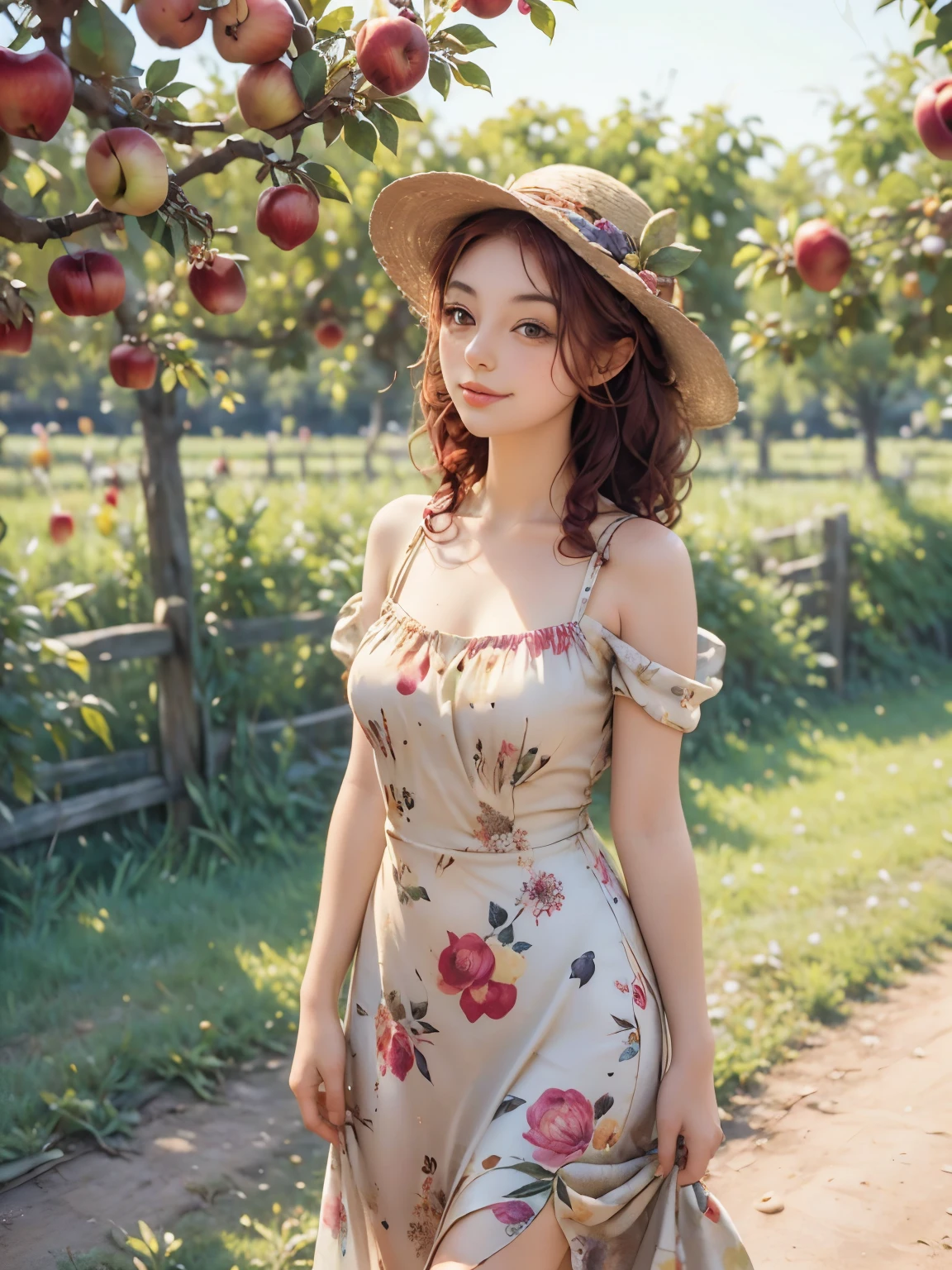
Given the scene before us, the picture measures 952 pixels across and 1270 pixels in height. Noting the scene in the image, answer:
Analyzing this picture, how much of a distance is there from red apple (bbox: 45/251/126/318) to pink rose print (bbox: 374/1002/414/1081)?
43.0 inches

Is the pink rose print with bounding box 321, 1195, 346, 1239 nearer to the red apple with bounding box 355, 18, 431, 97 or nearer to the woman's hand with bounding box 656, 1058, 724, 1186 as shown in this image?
the woman's hand with bounding box 656, 1058, 724, 1186

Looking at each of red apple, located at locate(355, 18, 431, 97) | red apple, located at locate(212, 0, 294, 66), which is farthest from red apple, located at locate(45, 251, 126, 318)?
red apple, located at locate(355, 18, 431, 97)

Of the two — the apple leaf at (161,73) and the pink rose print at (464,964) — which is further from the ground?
the apple leaf at (161,73)

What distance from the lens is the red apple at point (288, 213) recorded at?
5.71 feet

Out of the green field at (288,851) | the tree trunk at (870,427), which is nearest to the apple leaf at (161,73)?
the green field at (288,851)

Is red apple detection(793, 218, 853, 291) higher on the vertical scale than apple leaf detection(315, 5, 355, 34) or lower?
lower

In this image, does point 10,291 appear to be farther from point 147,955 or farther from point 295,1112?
point 147,955

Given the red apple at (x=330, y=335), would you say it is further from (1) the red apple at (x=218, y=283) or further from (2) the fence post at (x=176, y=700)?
(1) the red apple at (x=218, y=283)

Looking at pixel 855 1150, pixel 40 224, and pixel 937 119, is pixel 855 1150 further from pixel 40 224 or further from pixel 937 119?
pixel 40 224

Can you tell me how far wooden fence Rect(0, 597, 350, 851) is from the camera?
14.8ft

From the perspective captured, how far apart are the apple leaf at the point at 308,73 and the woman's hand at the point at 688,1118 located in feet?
4.51

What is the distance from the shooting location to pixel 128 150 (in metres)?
1.54

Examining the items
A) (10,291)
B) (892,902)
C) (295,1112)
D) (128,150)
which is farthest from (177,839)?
(128,150)

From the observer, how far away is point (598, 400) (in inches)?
70.6
